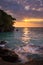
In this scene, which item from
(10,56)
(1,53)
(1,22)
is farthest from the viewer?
(1,22)

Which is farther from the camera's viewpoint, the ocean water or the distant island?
the distant island

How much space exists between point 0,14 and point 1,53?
190 feet

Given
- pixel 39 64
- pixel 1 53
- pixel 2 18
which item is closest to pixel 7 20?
pixel 2 18

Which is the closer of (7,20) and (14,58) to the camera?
(14,58)

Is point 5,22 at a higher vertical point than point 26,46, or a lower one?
higher

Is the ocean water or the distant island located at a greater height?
the distant island

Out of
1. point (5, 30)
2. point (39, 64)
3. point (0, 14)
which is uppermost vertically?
point (0, 14)

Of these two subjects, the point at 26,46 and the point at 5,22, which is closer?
the point at 26,46

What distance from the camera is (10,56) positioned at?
527 inches

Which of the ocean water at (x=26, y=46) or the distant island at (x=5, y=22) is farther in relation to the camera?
the distant island at (x=5, y=22)

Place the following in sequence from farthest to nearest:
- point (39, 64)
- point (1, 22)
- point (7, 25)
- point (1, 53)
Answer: point (7, 25) → point (1, 22) → point (1, 53) → point (39, 64)

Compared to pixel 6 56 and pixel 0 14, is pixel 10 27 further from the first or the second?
pixel 6 56

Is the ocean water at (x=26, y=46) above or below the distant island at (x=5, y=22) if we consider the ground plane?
below

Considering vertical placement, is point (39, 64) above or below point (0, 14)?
below
